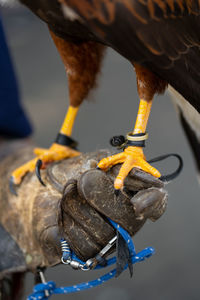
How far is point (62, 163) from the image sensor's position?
124 cm

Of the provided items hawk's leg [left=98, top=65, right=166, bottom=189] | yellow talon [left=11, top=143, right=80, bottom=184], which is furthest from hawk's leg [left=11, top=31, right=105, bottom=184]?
hawk's leg [left=98, top=65, right=166, bottom=189]

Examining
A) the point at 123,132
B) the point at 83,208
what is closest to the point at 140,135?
the point at 83,208

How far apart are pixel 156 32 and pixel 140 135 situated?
0.24m

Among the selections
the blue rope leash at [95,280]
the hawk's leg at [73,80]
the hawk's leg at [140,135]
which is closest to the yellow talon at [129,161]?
the hawk's leg at [140,135]

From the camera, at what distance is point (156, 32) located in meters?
0.98

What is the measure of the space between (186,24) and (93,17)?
28 centimetres

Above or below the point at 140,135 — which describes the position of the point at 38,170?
below

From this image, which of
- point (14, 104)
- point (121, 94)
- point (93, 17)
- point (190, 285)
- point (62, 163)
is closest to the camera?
point (93, 17)

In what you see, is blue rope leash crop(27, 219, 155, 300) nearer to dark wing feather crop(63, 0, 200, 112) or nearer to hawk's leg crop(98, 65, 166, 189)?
Result: hawk's leg crop(98, 65, 166, 189)

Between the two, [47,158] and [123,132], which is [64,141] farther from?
[123,132]

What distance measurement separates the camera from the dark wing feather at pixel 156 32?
0.89 metres

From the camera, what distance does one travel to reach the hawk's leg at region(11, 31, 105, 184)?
124 cm

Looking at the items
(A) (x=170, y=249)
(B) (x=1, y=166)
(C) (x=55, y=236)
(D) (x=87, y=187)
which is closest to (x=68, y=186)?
(D) (x=87, y=187)

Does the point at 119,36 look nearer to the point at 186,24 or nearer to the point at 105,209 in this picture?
the point at 186,24
